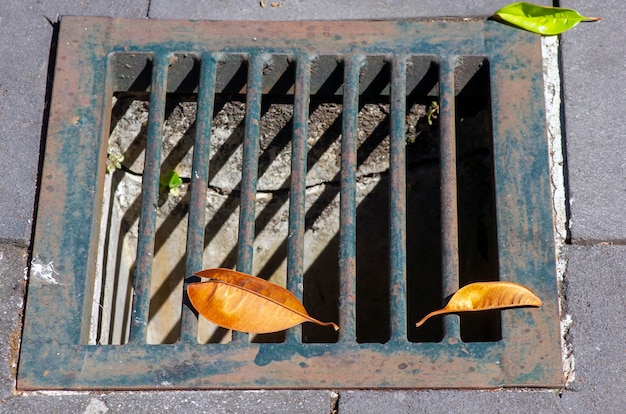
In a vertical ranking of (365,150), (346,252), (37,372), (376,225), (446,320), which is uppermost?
(365,150)

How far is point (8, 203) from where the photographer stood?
168 cm

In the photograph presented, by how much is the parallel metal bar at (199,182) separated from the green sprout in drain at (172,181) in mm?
449

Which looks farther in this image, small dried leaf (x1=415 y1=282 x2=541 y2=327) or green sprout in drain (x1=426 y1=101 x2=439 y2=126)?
green sprout in drain (x1=426 y1=101 x2=439 y2=126)

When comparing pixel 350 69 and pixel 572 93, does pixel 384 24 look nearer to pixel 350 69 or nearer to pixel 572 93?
pixel 350 69

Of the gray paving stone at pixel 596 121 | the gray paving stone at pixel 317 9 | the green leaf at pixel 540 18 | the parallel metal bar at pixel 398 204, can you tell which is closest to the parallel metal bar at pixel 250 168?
the gray paving stone at pixel 317 9

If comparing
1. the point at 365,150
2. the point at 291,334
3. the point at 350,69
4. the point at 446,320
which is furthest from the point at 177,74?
the point at 446,320

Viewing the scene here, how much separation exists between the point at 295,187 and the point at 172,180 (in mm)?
609

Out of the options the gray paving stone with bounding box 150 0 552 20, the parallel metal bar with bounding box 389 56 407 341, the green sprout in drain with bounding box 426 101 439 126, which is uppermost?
the gray paving stone with bounding box 150 0 552 20

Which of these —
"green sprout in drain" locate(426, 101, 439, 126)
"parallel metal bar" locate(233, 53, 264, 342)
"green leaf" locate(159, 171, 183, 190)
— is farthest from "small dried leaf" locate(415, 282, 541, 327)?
"green leaf" locate(159, 171, 183, 190)

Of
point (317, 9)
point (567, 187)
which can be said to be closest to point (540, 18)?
point (567, 187)

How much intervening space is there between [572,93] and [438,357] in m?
0.74

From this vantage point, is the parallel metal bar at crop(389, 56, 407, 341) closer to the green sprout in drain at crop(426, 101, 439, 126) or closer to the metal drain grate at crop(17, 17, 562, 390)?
the metal drain grate at crop(17, 17, 562, 390)

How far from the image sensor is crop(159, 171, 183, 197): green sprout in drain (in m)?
2.17

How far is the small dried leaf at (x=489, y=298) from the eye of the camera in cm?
156
